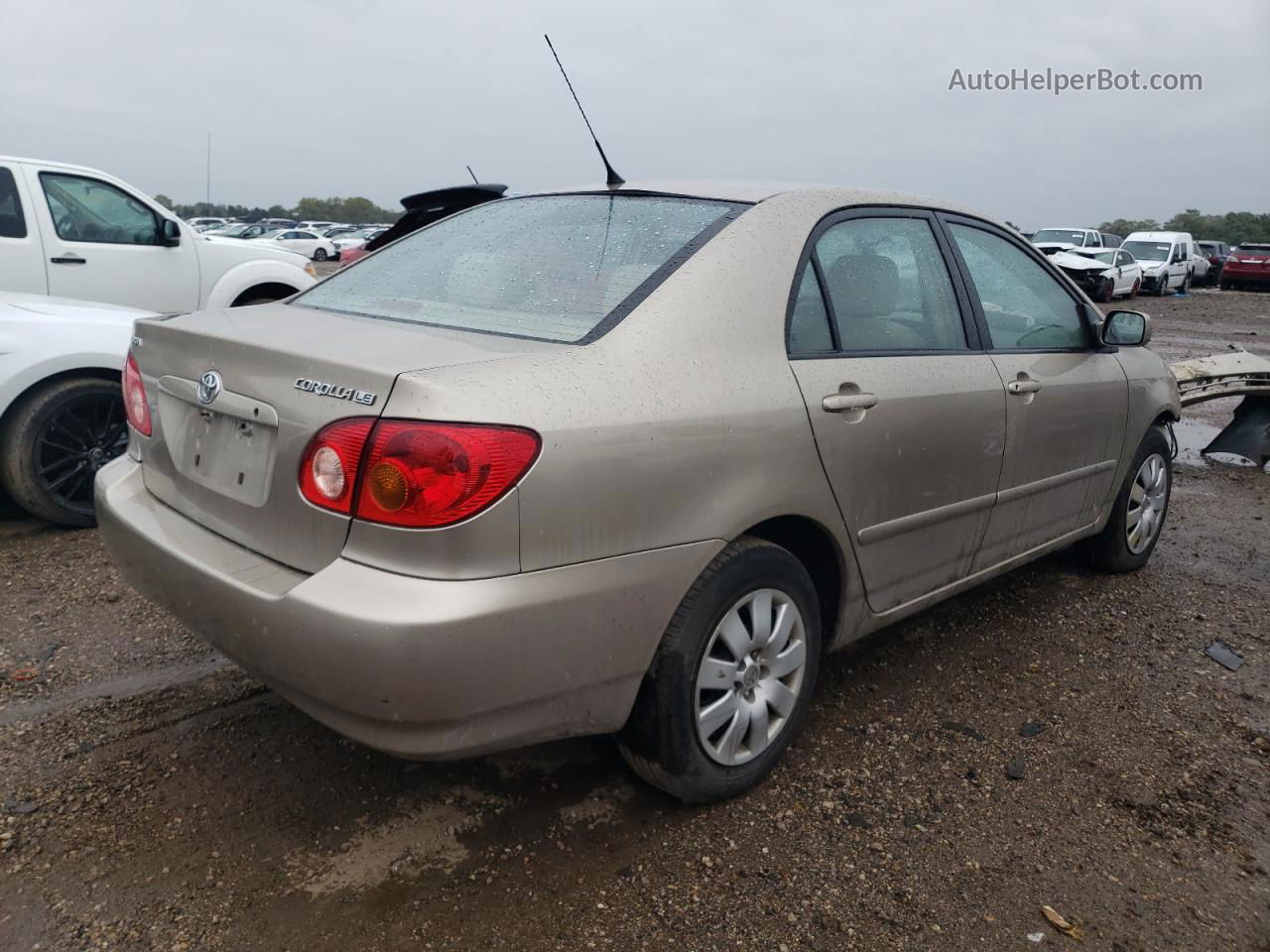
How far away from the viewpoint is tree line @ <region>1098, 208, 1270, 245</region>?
168 ft

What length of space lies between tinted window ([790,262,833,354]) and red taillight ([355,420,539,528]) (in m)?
0.95

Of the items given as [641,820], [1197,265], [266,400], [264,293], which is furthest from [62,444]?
[1197,265]

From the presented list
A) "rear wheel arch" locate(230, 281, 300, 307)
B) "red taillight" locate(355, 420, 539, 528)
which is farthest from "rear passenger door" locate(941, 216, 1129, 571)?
"rear wheel arch" locate(230, 281, 300, 307)

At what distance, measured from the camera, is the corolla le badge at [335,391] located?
201 centimetres

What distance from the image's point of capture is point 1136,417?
13.8 ft

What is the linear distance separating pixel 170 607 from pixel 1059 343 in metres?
3.17

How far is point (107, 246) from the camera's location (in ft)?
21.8

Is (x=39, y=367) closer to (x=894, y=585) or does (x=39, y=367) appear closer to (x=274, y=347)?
(x=274, y=347)

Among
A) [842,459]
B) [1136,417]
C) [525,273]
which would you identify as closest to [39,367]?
[525,273]

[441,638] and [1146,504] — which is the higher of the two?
[441,638]

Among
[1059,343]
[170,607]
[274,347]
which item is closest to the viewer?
[274,347]

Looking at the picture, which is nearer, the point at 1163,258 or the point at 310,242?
the point at 1163,258

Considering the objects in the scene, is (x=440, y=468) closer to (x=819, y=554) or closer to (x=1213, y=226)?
(x=819, y=554)

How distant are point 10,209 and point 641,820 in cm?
604
